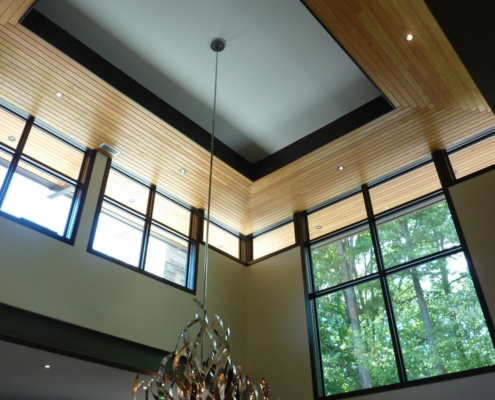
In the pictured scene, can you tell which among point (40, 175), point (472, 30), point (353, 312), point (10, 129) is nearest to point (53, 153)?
point (40, 175)

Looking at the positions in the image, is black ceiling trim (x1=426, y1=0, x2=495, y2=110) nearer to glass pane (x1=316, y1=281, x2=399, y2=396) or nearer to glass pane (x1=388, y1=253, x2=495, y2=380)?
glass pane (x1=388, y1=253, x2=495, y2=380)

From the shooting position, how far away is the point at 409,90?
18.5 ft

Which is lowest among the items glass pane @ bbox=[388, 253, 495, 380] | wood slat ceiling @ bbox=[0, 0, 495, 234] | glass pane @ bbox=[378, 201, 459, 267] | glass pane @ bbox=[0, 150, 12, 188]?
glass pane @ bbox=[388, 253, 495, 380]

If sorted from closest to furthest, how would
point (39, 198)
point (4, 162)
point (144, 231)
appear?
1. point (4, 162)
2. point (39, 198)
3. point (144, 231)

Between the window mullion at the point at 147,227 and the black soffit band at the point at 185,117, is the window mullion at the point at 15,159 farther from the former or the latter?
the window mullion at the point at 147,227

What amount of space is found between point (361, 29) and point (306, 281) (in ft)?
12.3

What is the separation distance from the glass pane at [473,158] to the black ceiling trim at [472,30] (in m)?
3.45

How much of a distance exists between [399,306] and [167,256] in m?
3.31

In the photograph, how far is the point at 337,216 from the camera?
24.4 feet

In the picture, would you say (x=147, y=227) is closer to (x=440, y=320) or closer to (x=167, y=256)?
(x=167, y=256)

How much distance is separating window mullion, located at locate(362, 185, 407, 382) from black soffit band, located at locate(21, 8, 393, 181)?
123 cm

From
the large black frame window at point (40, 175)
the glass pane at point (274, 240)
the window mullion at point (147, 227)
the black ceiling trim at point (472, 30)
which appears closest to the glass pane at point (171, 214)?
the window mullion at point (147, 227)

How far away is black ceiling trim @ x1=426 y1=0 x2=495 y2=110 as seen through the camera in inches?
106

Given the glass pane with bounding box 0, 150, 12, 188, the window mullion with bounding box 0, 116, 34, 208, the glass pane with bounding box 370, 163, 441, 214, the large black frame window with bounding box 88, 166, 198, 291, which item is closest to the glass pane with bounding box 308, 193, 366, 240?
the glass pane with bounding box 370, 163, 441, 214
